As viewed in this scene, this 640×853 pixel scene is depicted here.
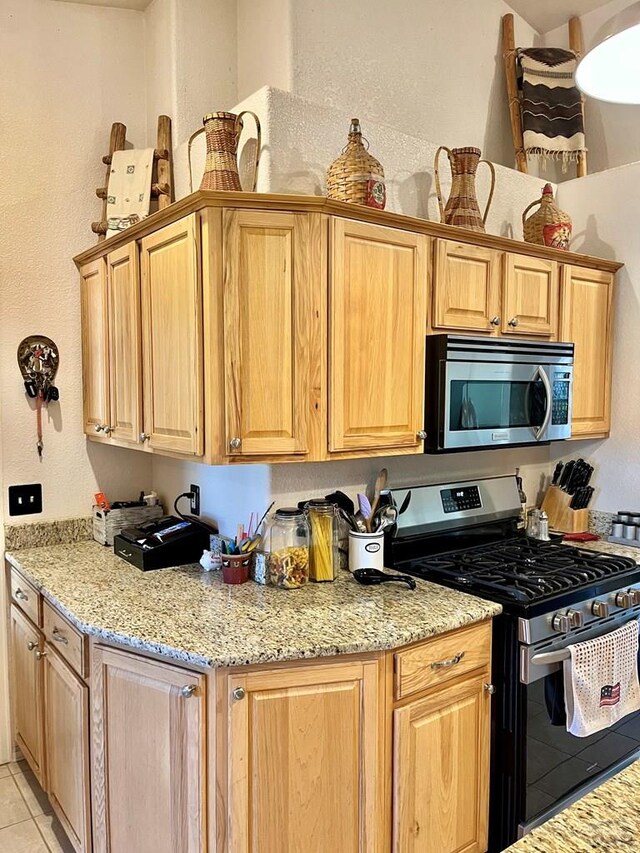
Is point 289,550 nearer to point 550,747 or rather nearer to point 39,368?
point 550,747

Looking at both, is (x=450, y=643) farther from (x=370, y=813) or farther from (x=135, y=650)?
(x=135, y=650)

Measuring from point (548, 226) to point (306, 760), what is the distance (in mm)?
2230

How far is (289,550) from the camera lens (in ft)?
6.66

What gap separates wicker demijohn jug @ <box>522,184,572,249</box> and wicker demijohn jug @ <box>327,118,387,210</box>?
97cm

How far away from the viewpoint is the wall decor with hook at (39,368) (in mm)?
2574

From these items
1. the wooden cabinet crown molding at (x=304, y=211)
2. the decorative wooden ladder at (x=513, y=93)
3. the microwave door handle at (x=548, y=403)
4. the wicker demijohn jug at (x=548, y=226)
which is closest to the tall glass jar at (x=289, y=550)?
the wooden cabinet crown molding at (x=304, y=211)

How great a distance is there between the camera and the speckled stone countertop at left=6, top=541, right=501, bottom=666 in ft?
5.20

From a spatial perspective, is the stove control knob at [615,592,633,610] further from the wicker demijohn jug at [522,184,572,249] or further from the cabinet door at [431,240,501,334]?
the wicker demijohn jug at [522,184,572,249]

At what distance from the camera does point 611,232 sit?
9.46ft

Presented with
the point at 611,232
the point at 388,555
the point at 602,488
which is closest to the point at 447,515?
the point at 388,555

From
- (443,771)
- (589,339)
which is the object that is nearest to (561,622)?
(443,771)

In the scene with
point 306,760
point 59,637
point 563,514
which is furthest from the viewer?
point 563,514

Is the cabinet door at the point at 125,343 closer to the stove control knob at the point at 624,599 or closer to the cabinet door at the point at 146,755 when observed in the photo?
the cabinet door at the point at 146,755

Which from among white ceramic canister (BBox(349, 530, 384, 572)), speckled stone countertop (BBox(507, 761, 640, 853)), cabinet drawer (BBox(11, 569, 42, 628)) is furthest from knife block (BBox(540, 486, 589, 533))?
cabinet drawer (BBox(11, 569, 42, 628))
